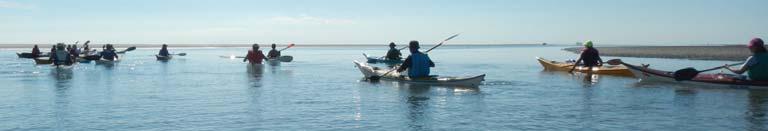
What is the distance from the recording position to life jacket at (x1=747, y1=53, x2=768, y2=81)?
1792 centimetres

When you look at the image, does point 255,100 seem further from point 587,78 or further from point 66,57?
point 66,57

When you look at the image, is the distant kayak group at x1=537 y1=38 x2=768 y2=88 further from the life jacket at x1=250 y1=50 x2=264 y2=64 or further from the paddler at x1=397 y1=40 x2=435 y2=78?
the life jacket at x1=250 y1=50 x2=264 y2=64

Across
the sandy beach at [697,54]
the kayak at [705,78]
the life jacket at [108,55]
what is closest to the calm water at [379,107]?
the kayak at [705,78]

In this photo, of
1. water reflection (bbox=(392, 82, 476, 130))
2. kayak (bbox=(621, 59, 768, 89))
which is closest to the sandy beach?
kayak (bbox=(621, 59, 768, 89))

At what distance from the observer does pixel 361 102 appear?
15969mm

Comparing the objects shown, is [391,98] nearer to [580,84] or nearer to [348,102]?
Result: [348,102]

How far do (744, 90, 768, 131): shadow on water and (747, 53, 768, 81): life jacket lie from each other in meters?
0.41

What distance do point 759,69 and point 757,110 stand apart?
4.83m

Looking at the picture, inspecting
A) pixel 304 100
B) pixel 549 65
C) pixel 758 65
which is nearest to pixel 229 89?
pixel 304 100

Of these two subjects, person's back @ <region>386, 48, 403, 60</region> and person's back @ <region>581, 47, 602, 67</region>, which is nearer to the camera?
person's back @ <region>581, 47, 602, 67</region>

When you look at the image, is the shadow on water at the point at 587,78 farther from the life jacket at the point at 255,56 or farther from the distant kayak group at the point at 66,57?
the distant kayak group at the point at 66,57

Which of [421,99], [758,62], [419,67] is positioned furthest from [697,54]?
[421,99]

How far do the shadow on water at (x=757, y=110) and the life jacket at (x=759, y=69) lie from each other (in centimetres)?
41

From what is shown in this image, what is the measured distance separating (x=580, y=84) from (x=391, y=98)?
7672 mm
